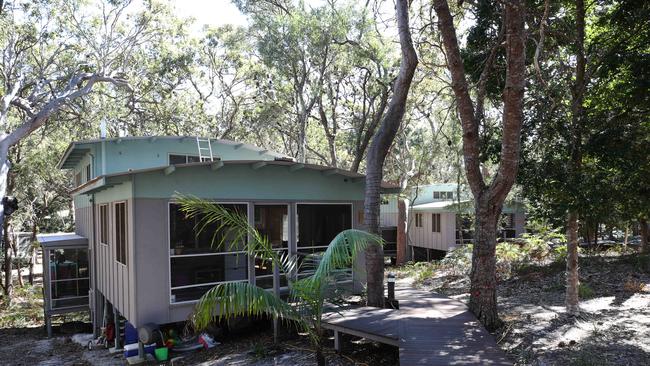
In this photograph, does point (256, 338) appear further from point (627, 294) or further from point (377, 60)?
point (377, 60)

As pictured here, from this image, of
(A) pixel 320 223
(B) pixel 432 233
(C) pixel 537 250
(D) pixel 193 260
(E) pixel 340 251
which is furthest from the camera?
(B) pixel 432 233

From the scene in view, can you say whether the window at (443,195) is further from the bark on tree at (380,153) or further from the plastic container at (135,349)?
the plastic container at (135,349)

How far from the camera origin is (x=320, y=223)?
11688 millimetres

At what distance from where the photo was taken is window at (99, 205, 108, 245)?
1223 cm

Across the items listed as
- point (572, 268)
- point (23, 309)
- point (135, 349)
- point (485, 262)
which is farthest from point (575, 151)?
point (23, 309)

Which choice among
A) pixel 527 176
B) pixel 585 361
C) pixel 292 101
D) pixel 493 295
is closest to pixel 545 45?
pixel 527 176

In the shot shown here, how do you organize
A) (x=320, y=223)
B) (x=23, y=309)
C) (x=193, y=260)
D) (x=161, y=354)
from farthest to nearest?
(x=23, y=309), (x=320, y=223), (x=193, y=260), (x=161, y=354)

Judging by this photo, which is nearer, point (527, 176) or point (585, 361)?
point (585, 361)

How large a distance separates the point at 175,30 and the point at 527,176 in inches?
633

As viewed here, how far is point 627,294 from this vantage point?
10844mm

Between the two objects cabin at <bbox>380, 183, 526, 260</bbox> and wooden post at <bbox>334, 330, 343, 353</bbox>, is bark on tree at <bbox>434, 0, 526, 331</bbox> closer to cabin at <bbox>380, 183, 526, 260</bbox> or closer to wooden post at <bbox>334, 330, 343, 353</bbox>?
wooden post at <bbox>334, 330, 343, 353</bbox>

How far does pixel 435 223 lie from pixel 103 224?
56.5 ft

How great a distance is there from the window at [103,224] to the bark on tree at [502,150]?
879cm

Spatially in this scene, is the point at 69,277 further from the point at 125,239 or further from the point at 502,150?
the point at 502,150
